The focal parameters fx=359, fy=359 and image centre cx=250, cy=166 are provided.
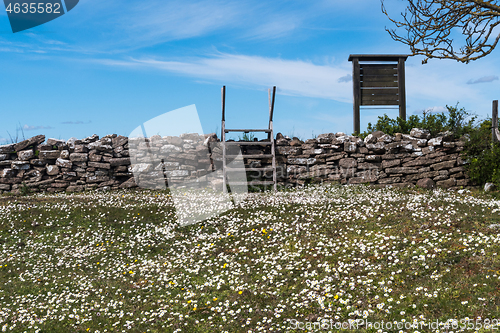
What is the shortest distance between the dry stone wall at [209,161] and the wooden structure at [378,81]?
6.94ft

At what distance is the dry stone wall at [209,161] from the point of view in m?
15.3

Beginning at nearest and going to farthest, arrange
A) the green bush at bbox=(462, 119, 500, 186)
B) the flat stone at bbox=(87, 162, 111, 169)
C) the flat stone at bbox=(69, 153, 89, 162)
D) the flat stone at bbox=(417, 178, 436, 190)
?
the green bush at bbox=(462, 119, 500, 186) < the flat stone at bbox=(417, 178, 436, 190) < the flat stone at bbox=(87, 162, 111, 169) < the flat stone at bbox=(69, 153, 89, 162)

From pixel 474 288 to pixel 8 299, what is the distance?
8949mm

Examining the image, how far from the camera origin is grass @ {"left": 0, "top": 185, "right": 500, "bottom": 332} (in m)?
5.71

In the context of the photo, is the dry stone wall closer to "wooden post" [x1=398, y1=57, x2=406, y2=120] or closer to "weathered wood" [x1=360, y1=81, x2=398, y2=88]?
"wooden post" [x1=398, y1=57, x2=406, y2=120]

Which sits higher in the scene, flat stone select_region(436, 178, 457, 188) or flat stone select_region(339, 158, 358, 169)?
flat stone select_region(339, 158, 358, 169)

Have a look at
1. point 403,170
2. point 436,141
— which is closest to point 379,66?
point 436,141

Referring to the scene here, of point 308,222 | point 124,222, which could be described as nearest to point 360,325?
point 308,222

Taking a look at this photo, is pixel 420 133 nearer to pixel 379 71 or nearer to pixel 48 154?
pixel 379 71

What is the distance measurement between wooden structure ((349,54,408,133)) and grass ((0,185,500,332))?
6.61m

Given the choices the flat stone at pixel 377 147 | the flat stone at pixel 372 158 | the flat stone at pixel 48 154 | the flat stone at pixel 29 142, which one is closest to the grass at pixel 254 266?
the flat stone at pixel 372 158

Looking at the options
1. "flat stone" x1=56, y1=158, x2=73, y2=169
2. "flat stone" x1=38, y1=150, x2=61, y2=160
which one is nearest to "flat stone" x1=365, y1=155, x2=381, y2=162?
"flat stone" x1=56, y1=158, x2=73, y2=169

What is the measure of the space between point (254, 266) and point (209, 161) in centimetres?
904

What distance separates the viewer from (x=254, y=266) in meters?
7.67
